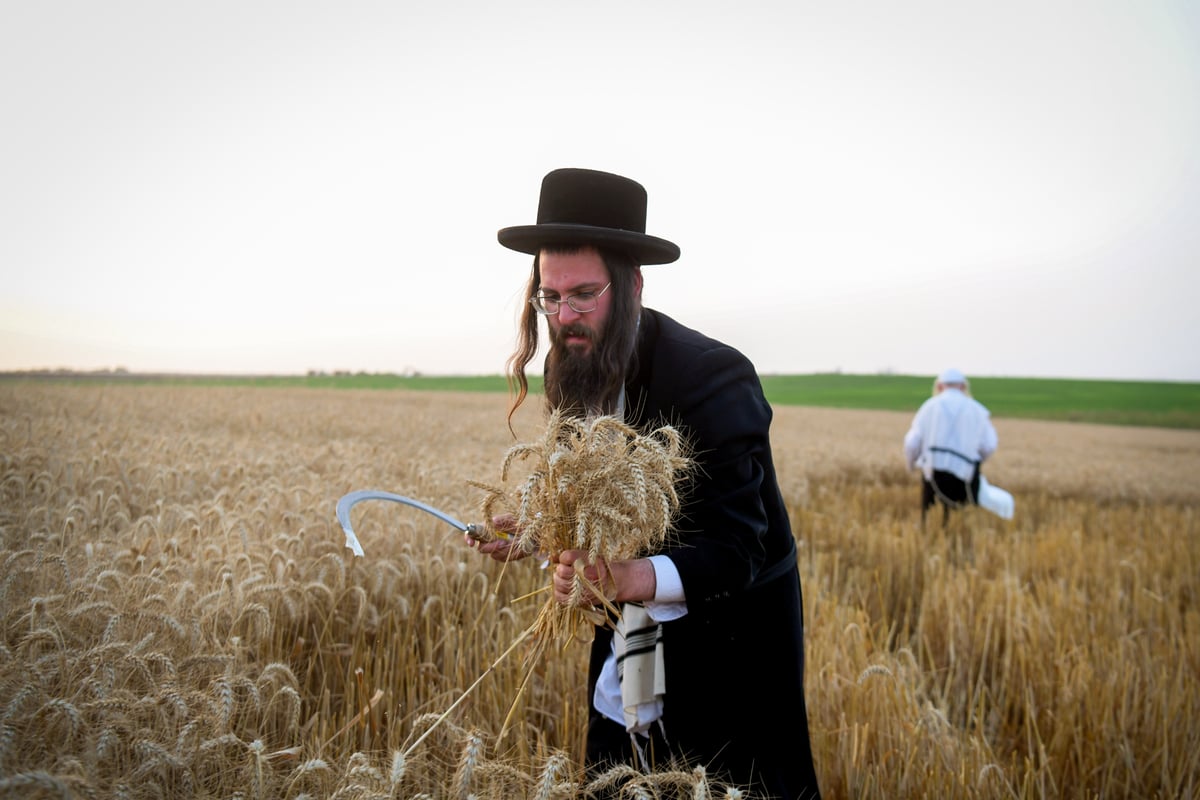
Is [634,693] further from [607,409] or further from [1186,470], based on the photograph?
[1186,470]

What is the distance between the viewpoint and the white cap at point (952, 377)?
8.66m

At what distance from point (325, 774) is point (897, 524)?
686 centimetres

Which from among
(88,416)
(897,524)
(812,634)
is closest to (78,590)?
(812,634)

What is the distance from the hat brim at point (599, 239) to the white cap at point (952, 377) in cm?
746

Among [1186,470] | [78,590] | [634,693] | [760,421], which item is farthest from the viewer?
[1186,470]

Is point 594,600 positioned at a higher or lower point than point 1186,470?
higher

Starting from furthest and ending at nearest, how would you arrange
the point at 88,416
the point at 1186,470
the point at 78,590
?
1. the point at 1186,470
2. the point at 88,416
3. the point at 78,590

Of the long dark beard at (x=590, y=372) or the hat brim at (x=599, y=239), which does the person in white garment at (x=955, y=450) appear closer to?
the hat brim at (x=599, y=239)

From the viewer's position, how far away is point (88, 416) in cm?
980

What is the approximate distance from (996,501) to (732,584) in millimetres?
7723

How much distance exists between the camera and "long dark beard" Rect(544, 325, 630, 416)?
6.67 ft

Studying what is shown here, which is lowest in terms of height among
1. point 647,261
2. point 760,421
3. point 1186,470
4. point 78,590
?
point 1186,470

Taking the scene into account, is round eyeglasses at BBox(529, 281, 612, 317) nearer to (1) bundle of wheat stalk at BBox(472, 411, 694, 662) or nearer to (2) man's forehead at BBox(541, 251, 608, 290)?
(2) man's forehead at BBox(541, 251, 608, 290)

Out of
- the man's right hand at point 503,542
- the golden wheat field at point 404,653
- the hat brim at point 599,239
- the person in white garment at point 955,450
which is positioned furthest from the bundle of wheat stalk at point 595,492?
the person in white garment at point 955,450
